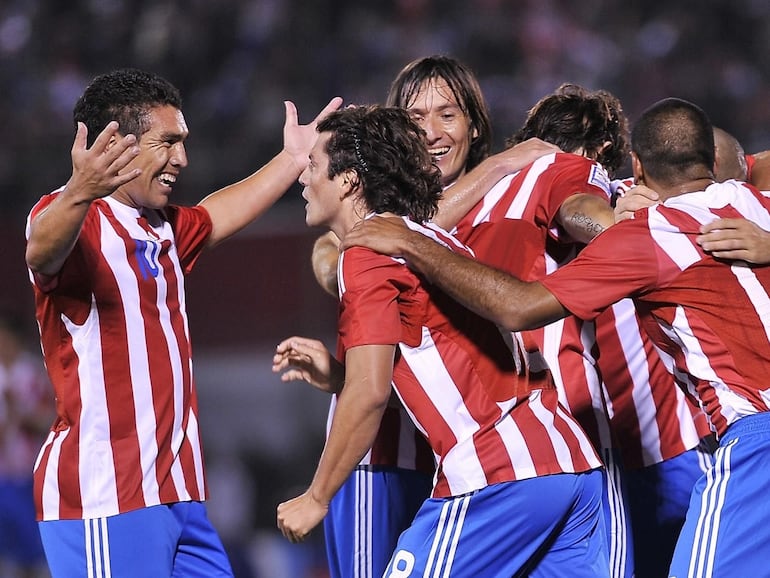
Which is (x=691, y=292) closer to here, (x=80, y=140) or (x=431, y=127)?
(x=431, y=127)

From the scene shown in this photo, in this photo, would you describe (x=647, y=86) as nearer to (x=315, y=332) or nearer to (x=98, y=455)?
(x=315, y=332)

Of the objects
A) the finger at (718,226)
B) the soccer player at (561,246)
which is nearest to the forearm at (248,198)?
the soccer player at (561,246)

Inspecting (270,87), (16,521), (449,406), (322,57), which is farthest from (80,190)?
(322,57)

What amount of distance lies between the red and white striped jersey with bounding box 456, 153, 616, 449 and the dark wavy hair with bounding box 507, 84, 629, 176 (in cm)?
32

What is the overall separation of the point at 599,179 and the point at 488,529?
4.98ft

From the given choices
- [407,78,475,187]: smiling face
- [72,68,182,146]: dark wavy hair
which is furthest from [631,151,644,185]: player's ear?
[72,68,182,146]: dark wavy hair

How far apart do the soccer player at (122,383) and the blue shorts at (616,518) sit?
1.41 metres

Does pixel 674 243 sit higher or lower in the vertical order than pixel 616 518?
higher

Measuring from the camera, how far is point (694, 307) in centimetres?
369

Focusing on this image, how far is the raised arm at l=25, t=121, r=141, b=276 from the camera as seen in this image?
347 centimetres

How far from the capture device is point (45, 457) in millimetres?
3896

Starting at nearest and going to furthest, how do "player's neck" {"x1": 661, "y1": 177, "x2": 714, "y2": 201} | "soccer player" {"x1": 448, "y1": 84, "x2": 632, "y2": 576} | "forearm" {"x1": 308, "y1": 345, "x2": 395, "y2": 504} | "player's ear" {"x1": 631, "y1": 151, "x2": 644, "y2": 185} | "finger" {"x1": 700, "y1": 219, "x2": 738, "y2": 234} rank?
"forearm" {"x1": 308, "y1": 345, "x2": 395, "y2": 504} → "finger" {"x1": 700, "y1": 219, "x2": 738, "y2": 234} → "player's neck" {"x1": 661, "y1": 177, "x2": 714, "y2": 201} → "player's ear" {"x1": 631, "y1": 151, "x2": 644, "y2": 185} → "soccer player" {"x1": 448, "y1": 84, "x2": 632, "y2": 576}

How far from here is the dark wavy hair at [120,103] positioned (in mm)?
4023

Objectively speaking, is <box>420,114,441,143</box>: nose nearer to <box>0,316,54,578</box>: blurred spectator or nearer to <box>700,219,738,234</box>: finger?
<box>700,219,738,234</box>: finger
